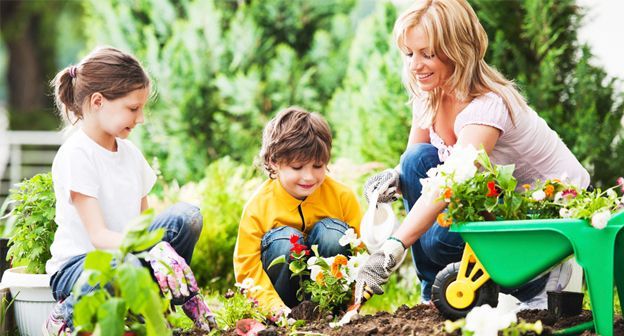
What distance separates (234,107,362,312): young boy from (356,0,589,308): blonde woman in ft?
0.76

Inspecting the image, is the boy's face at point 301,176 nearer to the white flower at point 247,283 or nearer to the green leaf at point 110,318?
the white flower at point 247,283

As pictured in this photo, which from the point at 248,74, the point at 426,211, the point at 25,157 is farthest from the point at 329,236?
the point at 25,157

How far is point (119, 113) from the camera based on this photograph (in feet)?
9.45

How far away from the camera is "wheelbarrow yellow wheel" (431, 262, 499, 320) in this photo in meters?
2.59

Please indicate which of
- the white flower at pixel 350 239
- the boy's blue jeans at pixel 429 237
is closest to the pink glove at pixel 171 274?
the white flower at pixel 350 239

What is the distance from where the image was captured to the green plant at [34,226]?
10.4 feet

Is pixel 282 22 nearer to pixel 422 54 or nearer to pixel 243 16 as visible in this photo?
pixel 243 16

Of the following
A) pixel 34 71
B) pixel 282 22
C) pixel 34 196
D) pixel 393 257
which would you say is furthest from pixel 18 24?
pixel 393 257

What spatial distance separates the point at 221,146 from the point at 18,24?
10717mm

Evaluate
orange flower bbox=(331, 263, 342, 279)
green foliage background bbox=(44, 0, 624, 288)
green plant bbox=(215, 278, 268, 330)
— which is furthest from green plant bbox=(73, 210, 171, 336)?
green foliage background bbox=(44, 0, 624, 288)

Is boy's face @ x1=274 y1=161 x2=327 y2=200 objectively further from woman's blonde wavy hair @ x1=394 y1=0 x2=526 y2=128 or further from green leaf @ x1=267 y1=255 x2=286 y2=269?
woman's blonde wavy hair @ x1=394 y1=0 x2=526 y2=128

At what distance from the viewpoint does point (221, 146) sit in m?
6.45

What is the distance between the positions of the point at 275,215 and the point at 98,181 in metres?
0.75

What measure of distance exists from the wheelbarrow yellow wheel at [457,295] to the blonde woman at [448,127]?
19 cm
